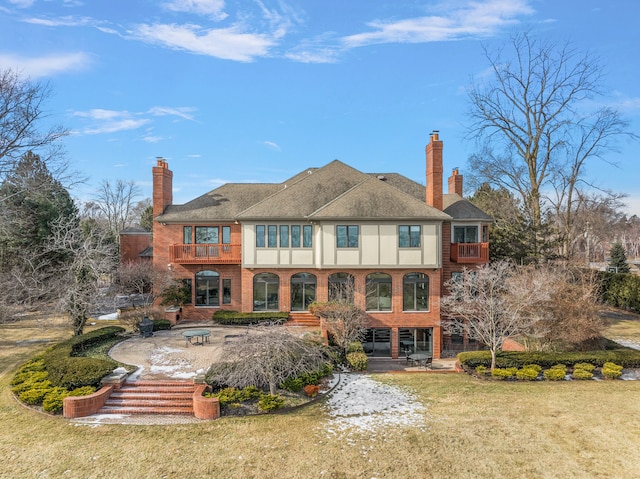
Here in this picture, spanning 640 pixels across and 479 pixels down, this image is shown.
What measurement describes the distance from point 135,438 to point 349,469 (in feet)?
20.2

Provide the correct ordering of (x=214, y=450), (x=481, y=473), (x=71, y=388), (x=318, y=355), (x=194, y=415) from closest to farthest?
1. (x=481, y=473)
2. (x=214, y=450)
3. (x=194, y=415)
4. (x=71, y=388)
5. (x=318, y=355)

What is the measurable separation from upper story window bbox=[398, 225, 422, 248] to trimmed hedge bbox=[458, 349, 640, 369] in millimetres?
7207

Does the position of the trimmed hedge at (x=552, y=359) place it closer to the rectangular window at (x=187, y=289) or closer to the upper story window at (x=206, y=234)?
the upper story window at (x=206, y=234)

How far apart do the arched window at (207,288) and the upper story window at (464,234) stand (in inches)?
618

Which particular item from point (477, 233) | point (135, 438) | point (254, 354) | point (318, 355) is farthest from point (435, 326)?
point (135, 438)

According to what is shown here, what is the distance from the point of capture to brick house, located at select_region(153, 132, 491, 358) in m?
21.9

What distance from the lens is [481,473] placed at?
9.18 meters

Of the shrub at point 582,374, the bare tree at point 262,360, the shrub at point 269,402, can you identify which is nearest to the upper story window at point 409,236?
the shrub at point 582,374

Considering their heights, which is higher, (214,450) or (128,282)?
(128,282)

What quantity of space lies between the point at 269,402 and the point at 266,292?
1143 cm

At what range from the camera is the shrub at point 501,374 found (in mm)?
15961

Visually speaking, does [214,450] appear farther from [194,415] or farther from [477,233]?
[477,233]

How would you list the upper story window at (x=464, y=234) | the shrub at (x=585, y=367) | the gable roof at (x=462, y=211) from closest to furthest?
the shrub at (x=585, y=367)
the gable roof at (x=462, y=211)
the upper story window at (x=464, y=234)

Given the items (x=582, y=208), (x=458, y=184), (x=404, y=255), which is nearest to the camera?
(x=404, y=255)
